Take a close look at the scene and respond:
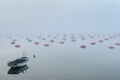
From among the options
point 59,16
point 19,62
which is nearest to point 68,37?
point 59,16

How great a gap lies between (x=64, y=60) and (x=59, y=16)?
0.35m

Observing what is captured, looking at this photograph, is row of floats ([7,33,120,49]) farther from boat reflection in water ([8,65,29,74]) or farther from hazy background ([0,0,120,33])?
boat reflection in water ([8,65,29,74])

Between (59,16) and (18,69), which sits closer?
(18,69)

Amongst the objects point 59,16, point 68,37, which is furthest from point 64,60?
point 59,16

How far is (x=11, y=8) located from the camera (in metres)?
1.37

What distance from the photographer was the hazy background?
130cm

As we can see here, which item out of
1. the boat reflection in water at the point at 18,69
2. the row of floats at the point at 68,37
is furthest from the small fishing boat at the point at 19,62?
the row of floats at the point at 68,37

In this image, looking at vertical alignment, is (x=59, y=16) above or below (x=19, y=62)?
above

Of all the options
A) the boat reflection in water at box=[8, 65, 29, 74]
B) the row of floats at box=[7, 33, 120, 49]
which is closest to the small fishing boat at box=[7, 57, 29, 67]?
the boat reflection in water at box=[8, 65, 29, 74]

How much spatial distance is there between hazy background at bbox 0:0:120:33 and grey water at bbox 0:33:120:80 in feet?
0.26

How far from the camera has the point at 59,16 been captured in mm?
1340

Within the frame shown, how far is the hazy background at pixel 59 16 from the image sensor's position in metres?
1.30

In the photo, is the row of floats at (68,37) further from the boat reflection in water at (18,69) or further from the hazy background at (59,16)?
the boat reflection in water at (18,69)

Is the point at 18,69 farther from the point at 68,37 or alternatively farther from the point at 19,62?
the point at 68,37
